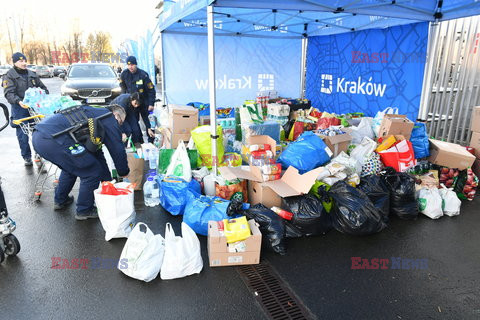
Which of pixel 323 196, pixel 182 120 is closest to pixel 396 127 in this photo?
pixel 323 196

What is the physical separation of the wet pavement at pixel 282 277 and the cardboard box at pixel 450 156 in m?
0.97

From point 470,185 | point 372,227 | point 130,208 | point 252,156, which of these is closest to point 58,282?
point 130,208

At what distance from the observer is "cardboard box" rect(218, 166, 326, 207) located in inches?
136

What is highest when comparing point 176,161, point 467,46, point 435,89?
point 467,46

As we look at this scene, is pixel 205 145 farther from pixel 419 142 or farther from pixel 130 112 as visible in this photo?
pixel 419 142

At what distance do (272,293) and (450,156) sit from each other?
3425 mm

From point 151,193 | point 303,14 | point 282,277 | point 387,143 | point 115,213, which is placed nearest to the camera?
point 282,277

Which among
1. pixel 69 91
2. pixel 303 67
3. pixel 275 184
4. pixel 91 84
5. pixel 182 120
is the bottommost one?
pixel 275 184

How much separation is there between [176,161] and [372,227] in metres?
2.43

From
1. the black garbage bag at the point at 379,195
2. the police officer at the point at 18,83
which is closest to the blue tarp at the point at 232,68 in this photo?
the police officer at the point at 18,83

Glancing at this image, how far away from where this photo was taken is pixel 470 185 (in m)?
4.38

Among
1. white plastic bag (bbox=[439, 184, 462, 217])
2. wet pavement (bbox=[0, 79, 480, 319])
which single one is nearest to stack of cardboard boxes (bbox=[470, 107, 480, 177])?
white plastic bag (bbox=[439, 184, 462, 217])

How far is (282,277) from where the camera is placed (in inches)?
112

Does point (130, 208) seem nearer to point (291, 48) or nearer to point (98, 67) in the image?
point (291, 48)
